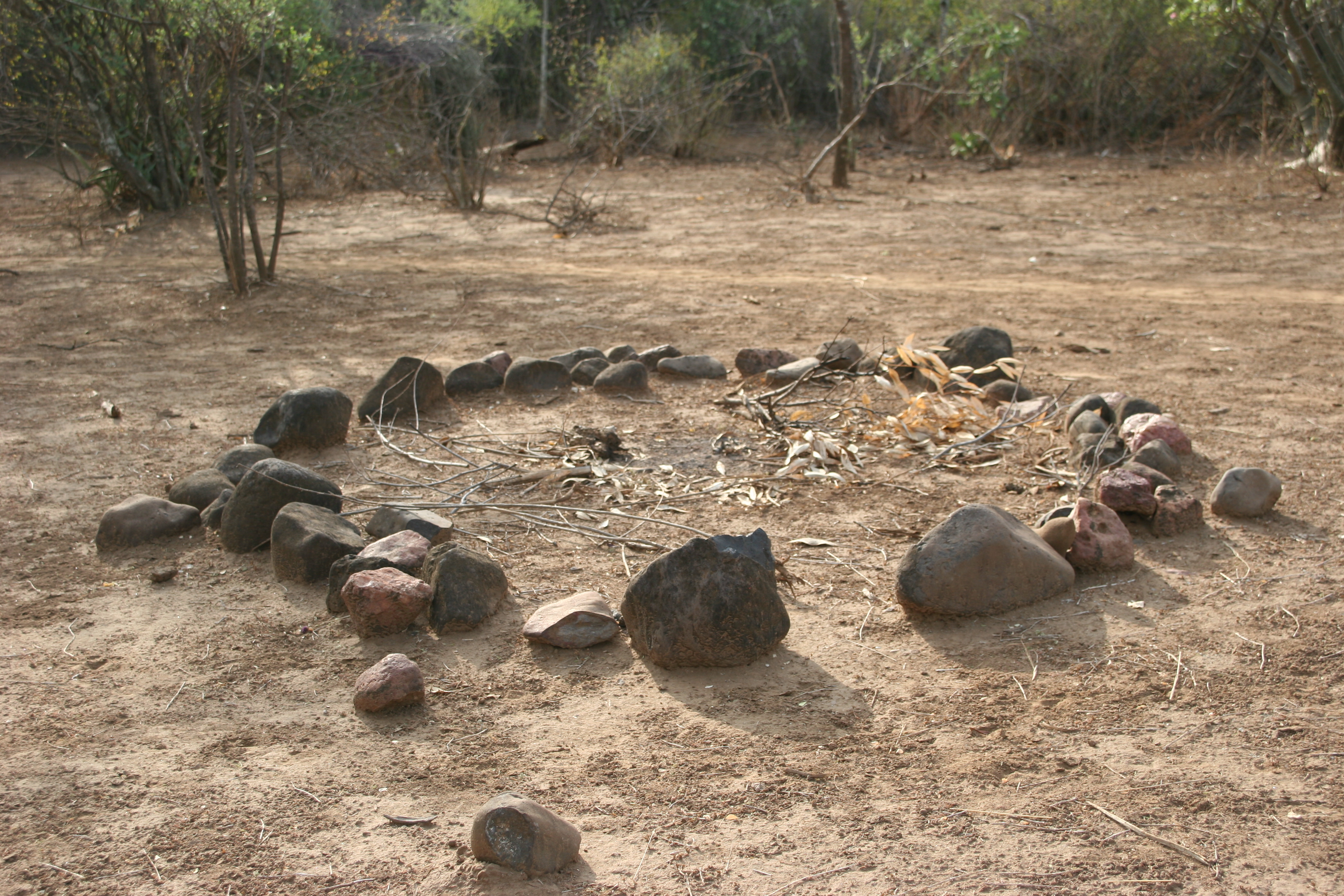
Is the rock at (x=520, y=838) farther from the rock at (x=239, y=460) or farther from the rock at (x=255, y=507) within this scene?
the rock at (x=239, y=460)

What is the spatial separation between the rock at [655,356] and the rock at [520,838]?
320cm

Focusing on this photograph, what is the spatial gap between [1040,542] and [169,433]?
318cm

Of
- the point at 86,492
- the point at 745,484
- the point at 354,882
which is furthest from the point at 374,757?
the point at 86,492

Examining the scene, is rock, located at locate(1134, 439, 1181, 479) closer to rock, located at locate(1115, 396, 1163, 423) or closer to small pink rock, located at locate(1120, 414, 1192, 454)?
small pink rock, located at locate(1120, 414, 1192, 454)

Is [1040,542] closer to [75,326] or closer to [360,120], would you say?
[75,326]

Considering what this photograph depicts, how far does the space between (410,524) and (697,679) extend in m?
1.08

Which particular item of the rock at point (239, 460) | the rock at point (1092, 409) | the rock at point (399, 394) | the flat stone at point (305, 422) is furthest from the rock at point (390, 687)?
the rock at point (1092, 409)

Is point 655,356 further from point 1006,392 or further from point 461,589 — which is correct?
point 461,589

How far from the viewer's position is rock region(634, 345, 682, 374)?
4.90m

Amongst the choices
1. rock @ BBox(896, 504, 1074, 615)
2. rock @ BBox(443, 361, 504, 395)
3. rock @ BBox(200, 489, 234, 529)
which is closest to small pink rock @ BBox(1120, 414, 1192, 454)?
rock @ BBox(896, 504, 1074, 615)

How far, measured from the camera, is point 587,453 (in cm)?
379

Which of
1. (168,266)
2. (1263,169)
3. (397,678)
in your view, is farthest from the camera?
(1263,169)

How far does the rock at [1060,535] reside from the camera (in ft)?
9.52

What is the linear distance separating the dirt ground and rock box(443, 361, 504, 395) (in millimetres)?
88
